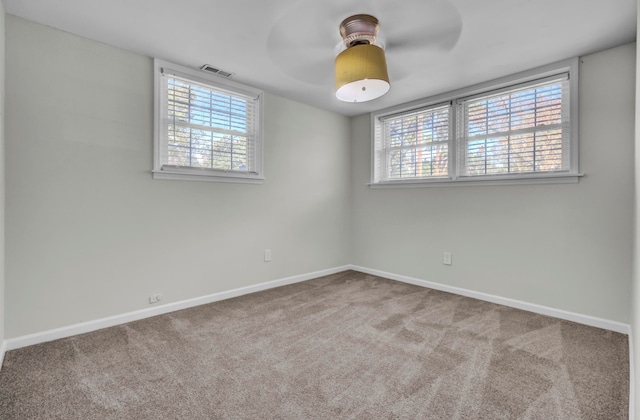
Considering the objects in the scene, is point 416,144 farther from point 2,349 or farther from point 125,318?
point 2,349

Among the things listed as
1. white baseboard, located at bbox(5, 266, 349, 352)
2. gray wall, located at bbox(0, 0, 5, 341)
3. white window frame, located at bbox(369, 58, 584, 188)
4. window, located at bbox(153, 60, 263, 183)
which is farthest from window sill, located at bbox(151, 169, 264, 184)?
white window frame, located at bbox(369, 58, 584, 188)

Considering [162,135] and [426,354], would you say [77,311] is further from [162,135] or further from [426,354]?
[426,354]

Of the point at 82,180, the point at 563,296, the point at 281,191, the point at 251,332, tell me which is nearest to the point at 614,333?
the point at 563,296

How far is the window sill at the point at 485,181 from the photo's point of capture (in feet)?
8.76

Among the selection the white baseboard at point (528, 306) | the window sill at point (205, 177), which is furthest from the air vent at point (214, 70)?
the white baseboard at point (528, 306)

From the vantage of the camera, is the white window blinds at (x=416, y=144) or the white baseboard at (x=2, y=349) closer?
the white baseboard at (x=2, y=349)

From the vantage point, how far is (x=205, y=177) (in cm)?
299

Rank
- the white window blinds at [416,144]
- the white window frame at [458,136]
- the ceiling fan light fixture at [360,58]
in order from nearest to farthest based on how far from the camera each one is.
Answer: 1. the ceiling fan light fixture at [360,58]
2. the white window frame at [458,136]
3. the white window blinds at [416,144]

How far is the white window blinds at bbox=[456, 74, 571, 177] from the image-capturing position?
275 centimetres

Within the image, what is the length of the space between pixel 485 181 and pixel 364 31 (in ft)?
6.44

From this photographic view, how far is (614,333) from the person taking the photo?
238cm

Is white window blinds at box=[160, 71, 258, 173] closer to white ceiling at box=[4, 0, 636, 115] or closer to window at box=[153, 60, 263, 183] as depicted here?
window at box=[153, 60, 263, 183]

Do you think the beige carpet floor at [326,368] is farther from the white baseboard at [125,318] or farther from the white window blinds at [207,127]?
the white window blinds at [207,127]

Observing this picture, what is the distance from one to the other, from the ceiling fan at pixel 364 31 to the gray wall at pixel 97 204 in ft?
3.51
